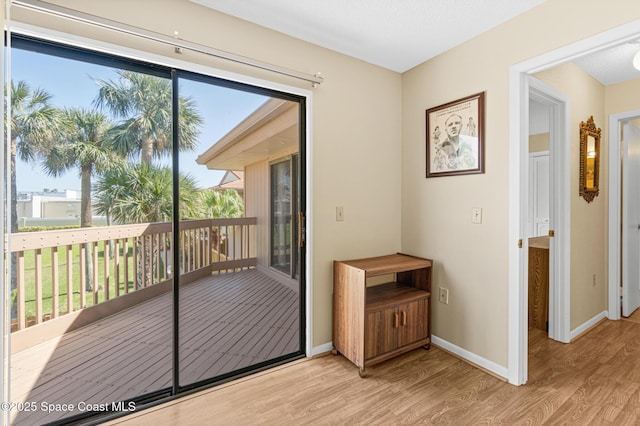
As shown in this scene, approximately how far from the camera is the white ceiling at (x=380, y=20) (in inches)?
77.5

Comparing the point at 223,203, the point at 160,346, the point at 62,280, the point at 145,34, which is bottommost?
the point at 160,346

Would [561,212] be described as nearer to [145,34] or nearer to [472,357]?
[472,357]

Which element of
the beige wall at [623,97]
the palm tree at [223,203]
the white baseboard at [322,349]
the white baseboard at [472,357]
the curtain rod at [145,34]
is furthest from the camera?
the beige wall at [623,97]

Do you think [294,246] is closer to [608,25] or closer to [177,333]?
[177,333]

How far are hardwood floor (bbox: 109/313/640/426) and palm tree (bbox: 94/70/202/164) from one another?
161 centimetres

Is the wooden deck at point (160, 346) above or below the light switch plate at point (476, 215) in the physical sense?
below

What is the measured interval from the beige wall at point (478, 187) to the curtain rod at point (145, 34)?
117 cm

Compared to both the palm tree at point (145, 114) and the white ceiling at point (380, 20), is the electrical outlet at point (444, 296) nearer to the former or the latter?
the white ceiling at point (380, 20)

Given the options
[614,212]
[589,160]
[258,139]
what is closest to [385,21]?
[258,139]

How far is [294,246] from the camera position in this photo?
8.15 feet

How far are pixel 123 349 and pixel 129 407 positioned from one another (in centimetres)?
34

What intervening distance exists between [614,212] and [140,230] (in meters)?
4.37

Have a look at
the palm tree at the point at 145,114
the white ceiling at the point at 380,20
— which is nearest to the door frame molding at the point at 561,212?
the white ceiling at the point at 380,20

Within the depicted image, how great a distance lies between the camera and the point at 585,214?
2.93m
